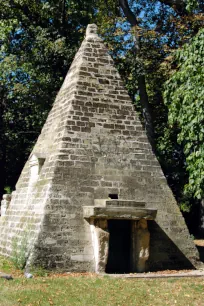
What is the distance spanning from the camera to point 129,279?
9203 millimetres

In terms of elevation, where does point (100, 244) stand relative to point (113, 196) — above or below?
below

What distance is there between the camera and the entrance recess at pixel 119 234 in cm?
974

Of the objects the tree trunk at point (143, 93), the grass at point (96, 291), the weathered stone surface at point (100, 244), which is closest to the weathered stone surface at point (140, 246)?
the weathered stone surface at point (100, 244)

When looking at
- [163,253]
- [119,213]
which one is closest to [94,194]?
[119,213]

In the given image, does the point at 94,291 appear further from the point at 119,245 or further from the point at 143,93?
the point at 143,93

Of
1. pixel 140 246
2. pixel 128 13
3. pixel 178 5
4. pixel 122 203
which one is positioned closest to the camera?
pixel 122 203

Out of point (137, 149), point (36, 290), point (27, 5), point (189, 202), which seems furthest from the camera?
point (189, 202)

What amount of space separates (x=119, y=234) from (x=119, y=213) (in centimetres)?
121

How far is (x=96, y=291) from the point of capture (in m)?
7.87

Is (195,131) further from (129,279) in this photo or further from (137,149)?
(129,279)

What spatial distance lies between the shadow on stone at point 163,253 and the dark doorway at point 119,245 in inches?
22.5

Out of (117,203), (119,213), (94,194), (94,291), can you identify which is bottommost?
(94,291)

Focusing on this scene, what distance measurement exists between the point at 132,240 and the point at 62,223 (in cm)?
176

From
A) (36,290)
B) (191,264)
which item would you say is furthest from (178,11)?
(36,290)
